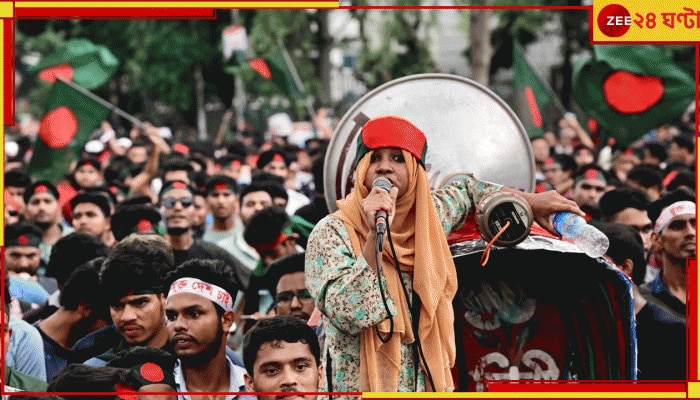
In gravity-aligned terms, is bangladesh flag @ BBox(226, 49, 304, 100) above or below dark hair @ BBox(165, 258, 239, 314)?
above

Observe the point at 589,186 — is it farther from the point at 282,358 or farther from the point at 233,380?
the point at 282,358

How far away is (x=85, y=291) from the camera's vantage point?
5.91 metres

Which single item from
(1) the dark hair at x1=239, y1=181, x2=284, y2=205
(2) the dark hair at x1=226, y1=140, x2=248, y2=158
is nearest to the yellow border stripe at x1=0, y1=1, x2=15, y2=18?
(1) the dark hair at x1=239, y1=181, x2=284, y2=205

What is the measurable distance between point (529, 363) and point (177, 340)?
1509 millimetres

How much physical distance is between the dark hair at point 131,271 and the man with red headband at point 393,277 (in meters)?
1.78

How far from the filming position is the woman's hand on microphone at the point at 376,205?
3.77 m

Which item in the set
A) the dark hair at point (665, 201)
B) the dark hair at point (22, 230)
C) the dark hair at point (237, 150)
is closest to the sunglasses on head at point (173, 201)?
the dark hair at point (22, 230)

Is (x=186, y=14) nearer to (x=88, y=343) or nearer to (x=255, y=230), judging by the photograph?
(x=88, y=343)

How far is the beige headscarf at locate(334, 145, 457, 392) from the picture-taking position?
3939 millimetres

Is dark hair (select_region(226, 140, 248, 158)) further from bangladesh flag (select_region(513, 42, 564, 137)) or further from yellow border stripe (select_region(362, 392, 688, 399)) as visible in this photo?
yellow border stripe (select_region(362, 392, 688, 399))

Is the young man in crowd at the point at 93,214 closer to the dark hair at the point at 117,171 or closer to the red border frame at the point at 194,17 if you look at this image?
the dark hair at the point at 117,171

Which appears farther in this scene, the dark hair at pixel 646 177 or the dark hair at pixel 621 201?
the dark hair at pixel 646 177

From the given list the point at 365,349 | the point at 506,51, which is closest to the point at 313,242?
the point at 365,349

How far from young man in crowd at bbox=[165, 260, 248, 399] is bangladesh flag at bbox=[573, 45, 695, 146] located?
6071 mm
